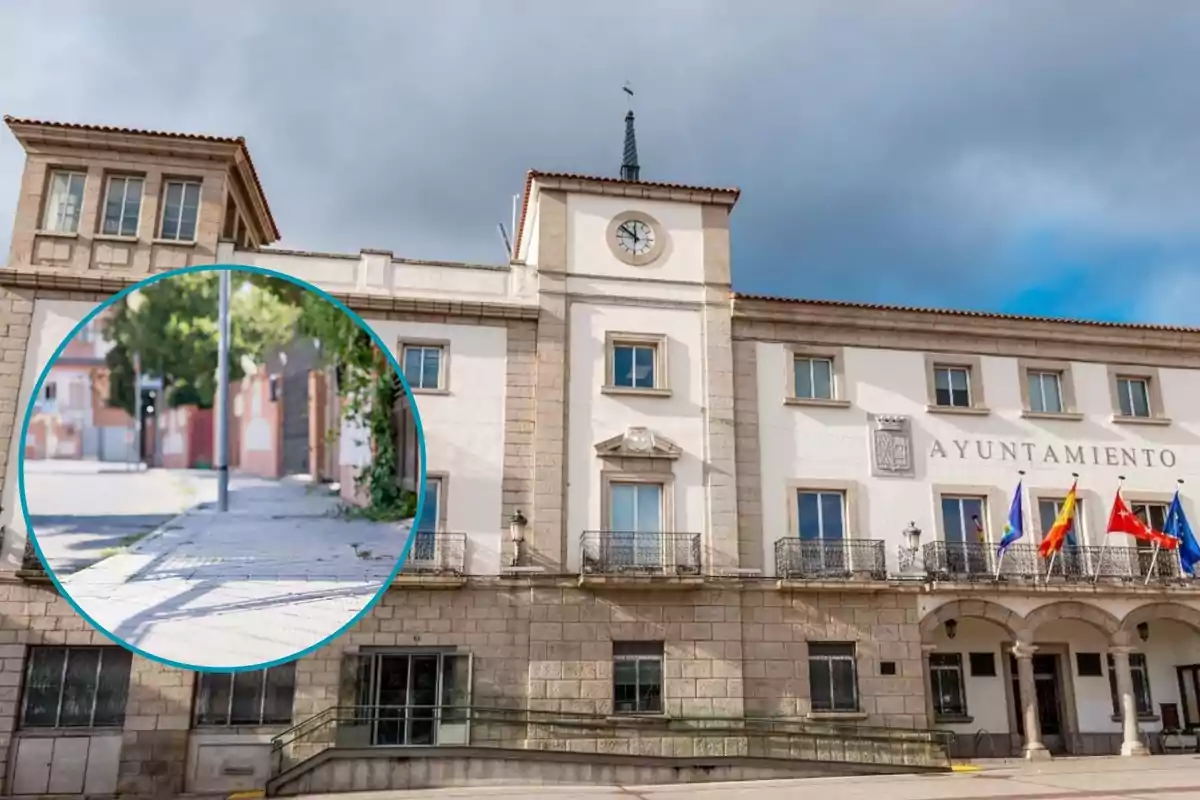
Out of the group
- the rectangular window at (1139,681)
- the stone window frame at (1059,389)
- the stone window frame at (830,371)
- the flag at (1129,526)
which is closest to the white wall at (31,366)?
the stone window frame at (830,371)

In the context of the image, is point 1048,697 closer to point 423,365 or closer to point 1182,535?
point 1182,535

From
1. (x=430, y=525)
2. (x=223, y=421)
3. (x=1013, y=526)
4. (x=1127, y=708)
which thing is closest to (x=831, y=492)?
(x=1013, y=526)

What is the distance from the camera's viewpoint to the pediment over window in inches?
862

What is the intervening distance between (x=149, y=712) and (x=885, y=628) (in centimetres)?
1554

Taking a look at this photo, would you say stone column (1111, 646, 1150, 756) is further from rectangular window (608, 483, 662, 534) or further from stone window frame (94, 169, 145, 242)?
stone window frame (94, 169, 145, 242)

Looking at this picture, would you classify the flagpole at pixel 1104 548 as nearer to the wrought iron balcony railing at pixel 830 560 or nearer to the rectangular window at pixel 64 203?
the wrought iron balcony railing at pixel 830 560

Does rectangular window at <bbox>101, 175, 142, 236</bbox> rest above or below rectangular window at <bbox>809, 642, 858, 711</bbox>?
above

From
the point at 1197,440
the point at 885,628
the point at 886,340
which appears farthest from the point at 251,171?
the point at 1197,440

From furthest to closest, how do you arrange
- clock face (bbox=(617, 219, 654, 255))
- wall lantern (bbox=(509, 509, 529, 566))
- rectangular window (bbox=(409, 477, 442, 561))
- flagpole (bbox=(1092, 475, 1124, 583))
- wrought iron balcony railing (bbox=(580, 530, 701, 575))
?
clock face (bbox=(617, 219, 654, 255))
flagpole (bbox=(1092, 475, 1124, 583))
wrought iron balcony railing (bbox=(580, 530, 701, 575))
wall lantern (bbox=(509, 509, 529, 566))
rectangular window (bbox=(409, 477, 442, 561))

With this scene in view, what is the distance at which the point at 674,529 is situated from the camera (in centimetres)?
2164

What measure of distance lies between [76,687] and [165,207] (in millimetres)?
10348

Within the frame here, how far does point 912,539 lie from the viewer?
22.6 meters

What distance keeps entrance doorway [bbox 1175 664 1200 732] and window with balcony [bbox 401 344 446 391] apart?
19.8m

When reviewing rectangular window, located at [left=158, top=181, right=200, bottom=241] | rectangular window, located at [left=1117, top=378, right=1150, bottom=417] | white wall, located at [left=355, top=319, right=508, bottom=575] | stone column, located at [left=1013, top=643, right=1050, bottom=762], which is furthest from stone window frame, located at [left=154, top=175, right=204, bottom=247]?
rectangular window, located at [left=1117, top=378, right=1150, bottom=417]
